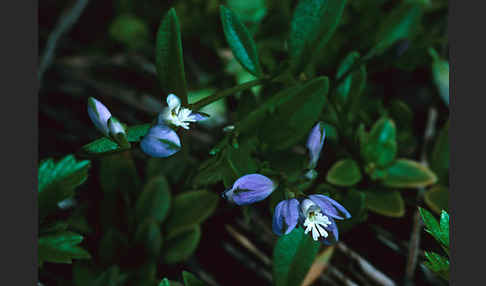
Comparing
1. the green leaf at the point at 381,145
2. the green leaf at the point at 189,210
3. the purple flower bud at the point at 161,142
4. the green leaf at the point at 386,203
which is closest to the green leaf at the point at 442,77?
the green leaf at the point at 381,145

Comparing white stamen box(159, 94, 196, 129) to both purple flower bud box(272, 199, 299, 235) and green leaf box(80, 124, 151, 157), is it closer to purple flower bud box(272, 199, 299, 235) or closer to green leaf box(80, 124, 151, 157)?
green leaf box(80, 124, 151, 157)

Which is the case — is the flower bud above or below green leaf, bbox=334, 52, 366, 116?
above

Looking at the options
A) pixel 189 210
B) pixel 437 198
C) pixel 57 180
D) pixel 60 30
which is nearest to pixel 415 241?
pixel 437 198

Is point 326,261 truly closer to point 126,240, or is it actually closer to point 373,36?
point 126,240

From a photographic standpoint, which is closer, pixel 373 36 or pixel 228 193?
pixel 228 193

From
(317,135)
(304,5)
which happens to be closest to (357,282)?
(317,135)

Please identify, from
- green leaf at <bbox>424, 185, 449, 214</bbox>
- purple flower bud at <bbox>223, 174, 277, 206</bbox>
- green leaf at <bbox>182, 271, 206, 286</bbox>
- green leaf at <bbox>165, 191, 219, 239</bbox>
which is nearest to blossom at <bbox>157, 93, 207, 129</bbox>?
purple flower bud at <bbox>223, 174, 277, 206</bbox>
